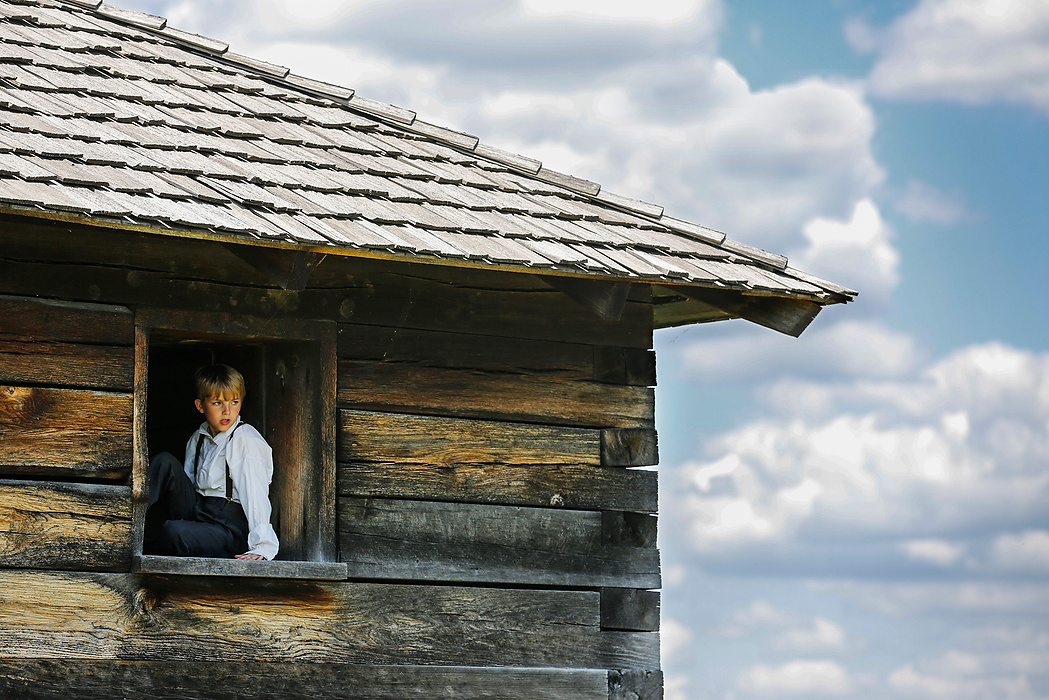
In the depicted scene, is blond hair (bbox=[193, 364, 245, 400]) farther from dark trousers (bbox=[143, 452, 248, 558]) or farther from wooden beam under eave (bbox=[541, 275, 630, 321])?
wooden beam under eave (bbox=[541, 275, 630, 321])

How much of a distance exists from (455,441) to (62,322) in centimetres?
170

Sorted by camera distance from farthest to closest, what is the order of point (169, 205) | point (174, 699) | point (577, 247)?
1. point (577, 247)
2. point (174, 699)
3. point (169, 205)

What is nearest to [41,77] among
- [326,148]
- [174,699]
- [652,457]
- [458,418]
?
[326,148]

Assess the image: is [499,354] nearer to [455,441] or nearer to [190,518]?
[455,441]

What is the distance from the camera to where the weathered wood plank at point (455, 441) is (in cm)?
585

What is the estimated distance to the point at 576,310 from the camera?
256 inches

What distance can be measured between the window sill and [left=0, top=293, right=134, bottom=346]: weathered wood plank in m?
0.84

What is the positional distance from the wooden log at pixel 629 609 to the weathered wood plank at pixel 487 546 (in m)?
0.04

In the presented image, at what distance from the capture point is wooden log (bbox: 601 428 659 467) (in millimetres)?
6426

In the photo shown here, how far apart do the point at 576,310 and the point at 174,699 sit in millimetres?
2470

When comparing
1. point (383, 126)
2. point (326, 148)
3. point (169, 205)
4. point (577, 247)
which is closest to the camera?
point (169, 205)

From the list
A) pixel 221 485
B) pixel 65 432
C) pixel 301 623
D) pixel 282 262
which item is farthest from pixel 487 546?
pixel 65 432

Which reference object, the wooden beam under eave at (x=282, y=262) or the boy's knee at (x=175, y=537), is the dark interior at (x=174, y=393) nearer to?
the boy's knee at (x=175, y=537)

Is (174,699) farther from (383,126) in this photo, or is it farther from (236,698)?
(383,126)
